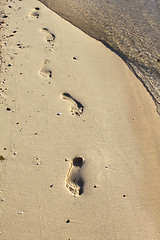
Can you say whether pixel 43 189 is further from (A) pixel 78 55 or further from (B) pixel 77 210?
(A) pixel 78 55

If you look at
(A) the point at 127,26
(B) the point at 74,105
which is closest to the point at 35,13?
(A) the point at 127,26

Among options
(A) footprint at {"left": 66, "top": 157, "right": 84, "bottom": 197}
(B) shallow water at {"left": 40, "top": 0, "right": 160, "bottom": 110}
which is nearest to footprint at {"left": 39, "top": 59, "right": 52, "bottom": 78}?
(B) shallow water at {"left": 40, "top": 0, "right": 160, "bottom": 110}

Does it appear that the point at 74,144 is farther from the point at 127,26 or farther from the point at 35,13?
the point at 35,13

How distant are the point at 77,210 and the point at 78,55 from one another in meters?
3.13

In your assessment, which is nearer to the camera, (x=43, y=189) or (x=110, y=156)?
(x=43, y=189)

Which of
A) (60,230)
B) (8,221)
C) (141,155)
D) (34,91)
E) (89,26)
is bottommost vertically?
(8,221)

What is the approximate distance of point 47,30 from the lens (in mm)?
5590

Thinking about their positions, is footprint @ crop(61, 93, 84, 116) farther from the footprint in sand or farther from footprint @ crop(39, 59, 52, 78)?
the footprint in sand

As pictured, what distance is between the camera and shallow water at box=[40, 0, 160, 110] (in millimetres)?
5117

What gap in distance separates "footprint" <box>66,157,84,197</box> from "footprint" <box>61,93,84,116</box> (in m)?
0.85

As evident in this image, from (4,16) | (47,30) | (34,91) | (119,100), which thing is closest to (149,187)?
(119,100)

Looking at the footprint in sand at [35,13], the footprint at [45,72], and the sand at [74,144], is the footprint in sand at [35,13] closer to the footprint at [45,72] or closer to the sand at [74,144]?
the sand at [74,144]

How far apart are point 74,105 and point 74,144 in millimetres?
778

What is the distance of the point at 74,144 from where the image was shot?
141 inches
